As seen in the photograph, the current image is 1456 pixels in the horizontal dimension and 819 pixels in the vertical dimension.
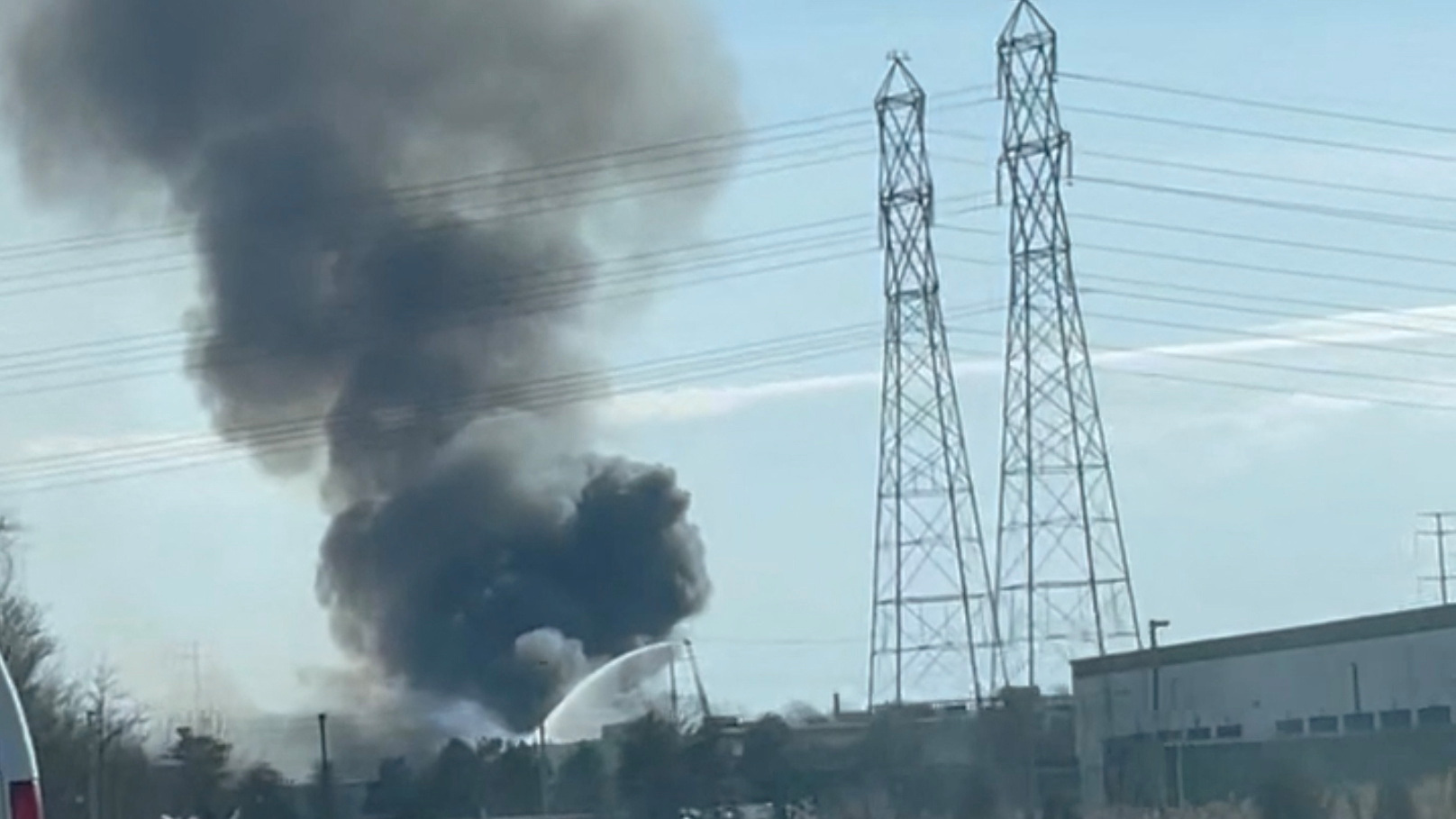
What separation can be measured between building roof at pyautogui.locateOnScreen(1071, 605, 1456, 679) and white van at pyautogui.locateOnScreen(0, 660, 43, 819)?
5429 centimetres

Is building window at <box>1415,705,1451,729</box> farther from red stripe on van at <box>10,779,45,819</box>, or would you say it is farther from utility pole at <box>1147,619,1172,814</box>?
red stripe on van at <box>10,779,45,819</box>

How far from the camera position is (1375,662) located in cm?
6375

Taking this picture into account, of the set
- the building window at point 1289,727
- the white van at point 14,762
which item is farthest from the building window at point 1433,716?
the white van at point 14,762

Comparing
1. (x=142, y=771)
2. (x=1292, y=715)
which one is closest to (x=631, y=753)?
(x=142, y=771)

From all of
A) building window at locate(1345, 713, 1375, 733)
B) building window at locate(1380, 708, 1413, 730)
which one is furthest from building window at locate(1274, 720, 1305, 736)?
building window at locate(1380, 708, 1413, 730)

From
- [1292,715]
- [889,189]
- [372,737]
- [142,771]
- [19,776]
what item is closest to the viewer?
[19,776]

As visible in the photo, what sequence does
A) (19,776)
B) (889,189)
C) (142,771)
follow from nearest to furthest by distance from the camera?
(19,776) < (142,771) < (889,189)

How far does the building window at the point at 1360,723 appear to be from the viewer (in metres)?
61.9

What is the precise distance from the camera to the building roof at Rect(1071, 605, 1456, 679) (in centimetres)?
6191

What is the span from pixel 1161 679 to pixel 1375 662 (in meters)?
9.55

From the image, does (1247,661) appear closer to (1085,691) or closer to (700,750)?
(1085,691)

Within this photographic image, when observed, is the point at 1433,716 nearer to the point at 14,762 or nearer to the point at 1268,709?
the point at 1268,709

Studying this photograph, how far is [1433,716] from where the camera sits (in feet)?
199

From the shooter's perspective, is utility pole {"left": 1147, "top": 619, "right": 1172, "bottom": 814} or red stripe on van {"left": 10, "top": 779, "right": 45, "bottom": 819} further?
utility pole {"left": 1147, "top": 619, "right": 1172, "bottom": 814}
